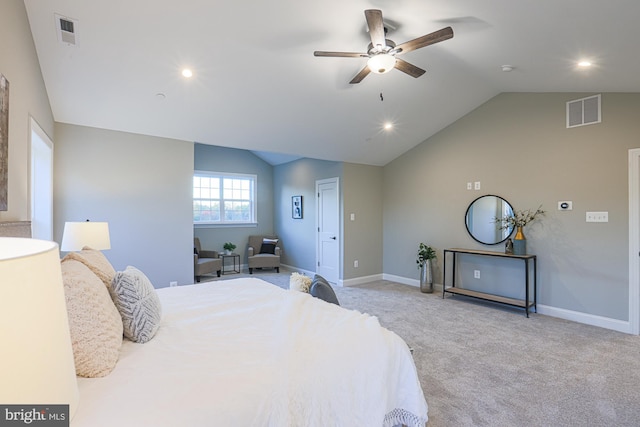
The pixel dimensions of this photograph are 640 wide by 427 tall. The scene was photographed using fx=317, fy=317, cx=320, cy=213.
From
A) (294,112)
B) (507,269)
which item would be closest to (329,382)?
(294,112)

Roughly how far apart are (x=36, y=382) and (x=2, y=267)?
20 cm

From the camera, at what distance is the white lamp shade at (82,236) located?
108 inches

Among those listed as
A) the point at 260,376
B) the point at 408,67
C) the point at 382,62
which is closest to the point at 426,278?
the point at 408,67

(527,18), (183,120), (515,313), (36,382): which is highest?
(527,18)

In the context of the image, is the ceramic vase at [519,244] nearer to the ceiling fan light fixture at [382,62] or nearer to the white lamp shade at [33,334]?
the ceiling fan light fixture at [382,62]

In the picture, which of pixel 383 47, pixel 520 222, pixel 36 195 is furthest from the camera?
pixel 520 222

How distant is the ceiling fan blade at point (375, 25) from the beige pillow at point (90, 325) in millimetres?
2231

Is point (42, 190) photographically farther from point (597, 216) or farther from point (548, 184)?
point (597, 216)

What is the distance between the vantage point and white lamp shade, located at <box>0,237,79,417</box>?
0.48 m

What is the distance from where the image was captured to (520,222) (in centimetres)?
449

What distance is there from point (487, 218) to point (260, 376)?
461 centimetres

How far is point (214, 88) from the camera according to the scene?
3582mm

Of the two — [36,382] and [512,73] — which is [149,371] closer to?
[36,382]
